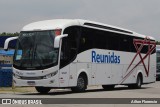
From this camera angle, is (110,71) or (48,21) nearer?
(48,21)

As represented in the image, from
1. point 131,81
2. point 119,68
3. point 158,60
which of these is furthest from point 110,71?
point 158,60

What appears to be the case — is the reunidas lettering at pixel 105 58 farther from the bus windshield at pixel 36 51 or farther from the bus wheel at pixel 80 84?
the bus windshield at pixel 36 51

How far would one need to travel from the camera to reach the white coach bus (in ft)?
65.7

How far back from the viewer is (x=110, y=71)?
1006 inches

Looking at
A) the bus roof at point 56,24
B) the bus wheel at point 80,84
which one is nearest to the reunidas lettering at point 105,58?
the bus wheel at point 80,84

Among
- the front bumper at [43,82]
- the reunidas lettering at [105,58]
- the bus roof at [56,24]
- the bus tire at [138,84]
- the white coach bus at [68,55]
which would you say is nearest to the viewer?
the front bumper at [43,82]

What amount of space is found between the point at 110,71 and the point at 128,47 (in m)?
2.84

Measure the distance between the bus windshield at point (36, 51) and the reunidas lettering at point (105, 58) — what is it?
11.8 feet

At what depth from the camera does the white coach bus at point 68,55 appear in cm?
2002

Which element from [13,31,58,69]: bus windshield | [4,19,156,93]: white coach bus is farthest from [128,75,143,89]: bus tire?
[13,31,58,69]: bus windshield

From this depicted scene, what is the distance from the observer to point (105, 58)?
81.0 feet

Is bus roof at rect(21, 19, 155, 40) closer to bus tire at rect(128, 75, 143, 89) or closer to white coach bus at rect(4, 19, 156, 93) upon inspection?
white coach bus at rect(4, 19, 156, 93)

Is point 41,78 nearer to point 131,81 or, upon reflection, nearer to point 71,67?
point 71,67

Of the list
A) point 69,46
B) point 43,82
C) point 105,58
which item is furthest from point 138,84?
point 43,82
